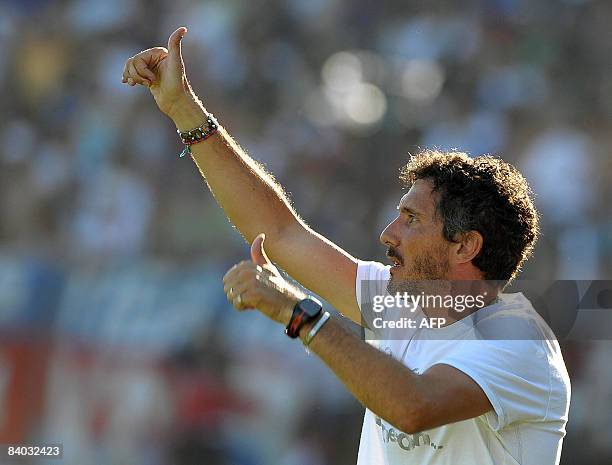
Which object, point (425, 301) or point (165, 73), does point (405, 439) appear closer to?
point (425, 301)

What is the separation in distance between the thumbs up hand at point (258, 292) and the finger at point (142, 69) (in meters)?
1.24

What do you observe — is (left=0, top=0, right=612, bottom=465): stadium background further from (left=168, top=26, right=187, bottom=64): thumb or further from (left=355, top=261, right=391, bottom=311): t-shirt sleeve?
(left=168, top=26, right=187, bottom=64): thumb

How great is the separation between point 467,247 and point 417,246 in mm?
184

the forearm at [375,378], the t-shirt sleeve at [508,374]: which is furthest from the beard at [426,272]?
the forearm at [375,378]

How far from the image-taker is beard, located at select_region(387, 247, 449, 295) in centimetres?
365

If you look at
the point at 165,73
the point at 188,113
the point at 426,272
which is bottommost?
the point at 426,272

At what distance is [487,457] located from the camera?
10.5ft

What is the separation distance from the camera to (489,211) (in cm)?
367

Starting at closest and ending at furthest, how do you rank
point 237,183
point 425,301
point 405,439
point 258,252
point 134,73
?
point 258,252 < point 405,439 < point 425,301 < point 134,73 < point 237,183

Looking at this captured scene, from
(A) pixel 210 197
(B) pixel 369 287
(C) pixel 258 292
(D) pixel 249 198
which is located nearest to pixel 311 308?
(C) pixel 258 292

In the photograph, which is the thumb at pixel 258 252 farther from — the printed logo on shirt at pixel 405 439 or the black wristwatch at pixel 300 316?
the printed logo on shirt at pixel 405 439

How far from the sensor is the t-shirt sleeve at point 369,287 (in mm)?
3941

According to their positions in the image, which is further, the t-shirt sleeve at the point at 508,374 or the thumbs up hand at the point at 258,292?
the t-shirt sleeve at the point at 508,374

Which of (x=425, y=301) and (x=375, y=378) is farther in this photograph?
(x=425, y=301)
